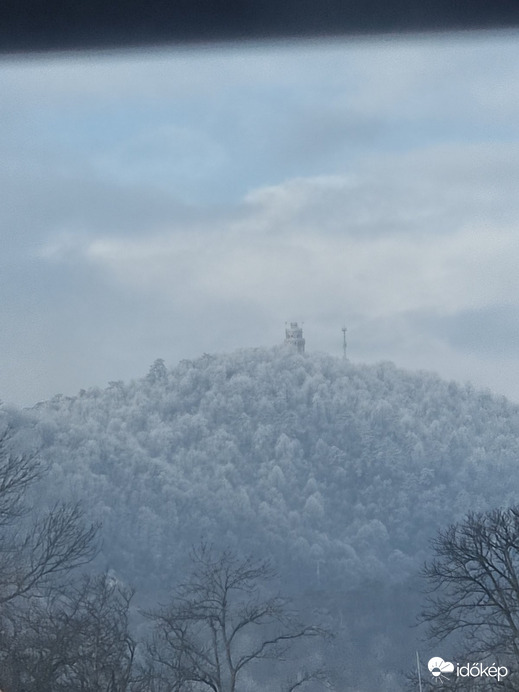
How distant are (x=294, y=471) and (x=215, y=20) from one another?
2.42 meters

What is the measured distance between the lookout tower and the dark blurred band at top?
1.63 m

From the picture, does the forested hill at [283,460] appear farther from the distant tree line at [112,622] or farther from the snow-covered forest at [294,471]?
the distant tree line at [112,622]

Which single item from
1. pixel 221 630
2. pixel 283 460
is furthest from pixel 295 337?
pixel 221 630

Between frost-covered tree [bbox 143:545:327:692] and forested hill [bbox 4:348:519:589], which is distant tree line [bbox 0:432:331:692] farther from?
forested hill [bbox 4:348:519:589]

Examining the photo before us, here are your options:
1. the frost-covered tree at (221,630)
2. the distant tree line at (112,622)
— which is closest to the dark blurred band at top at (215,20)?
the distant tree line at (112,622)

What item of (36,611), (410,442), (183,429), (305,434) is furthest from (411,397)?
(36,611)

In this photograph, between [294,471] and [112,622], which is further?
[294,471]

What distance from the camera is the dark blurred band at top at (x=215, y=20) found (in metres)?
3.98

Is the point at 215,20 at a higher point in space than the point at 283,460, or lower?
higher
